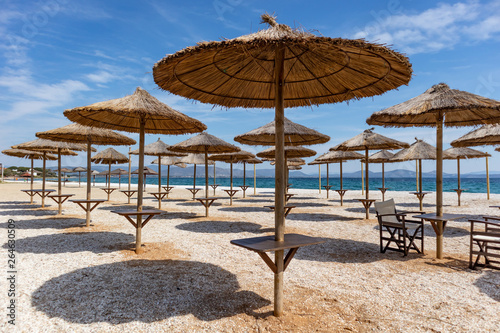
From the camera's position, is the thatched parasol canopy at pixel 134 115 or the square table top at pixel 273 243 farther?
the thatched parasol canopy at pixel 134 115

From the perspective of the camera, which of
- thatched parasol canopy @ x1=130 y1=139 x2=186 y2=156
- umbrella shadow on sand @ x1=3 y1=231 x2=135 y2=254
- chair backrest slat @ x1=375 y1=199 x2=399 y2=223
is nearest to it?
umbrella shadow on sand @ x1=3 y1=231 x2=135 y2=254

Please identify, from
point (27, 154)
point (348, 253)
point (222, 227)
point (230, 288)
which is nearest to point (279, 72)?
point (230, 288)

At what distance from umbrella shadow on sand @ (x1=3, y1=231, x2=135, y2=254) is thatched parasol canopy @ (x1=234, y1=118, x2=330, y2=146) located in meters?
4.20

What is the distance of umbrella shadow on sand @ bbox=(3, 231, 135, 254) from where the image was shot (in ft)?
16.1

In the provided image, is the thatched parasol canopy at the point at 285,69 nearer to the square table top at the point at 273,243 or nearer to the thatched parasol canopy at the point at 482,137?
the square table top at the point at 273,243

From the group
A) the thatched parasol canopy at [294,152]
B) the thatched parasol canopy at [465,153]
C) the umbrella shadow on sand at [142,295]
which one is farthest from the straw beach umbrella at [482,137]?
the umbrella shadow on sand at [142,295]

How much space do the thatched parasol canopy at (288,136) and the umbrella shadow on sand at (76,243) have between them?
4.20 m

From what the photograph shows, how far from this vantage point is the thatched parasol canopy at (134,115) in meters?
4.57

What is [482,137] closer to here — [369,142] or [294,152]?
[369,142]

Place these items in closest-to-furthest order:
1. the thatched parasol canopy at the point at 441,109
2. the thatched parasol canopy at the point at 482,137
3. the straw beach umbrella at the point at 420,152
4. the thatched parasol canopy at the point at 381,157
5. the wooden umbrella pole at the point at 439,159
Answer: the thatched parasol canopy at the point at 441,109
the wooden umbrella pole at the point at 439,159
the thatched parasol canopy at the point at 482,137
the straw beach umbrella at the point at 420,152
the thatched parasol canopy at the point at 381,157

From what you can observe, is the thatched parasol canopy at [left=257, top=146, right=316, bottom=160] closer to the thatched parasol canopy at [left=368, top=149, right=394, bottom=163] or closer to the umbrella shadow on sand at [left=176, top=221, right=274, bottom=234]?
the umbrella shadow on sand at [left=176, top=221, right=274, bottom=234]

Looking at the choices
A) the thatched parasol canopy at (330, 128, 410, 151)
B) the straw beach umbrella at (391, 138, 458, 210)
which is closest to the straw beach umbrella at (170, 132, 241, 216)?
the thatched parasol canopy at (330, 128, 410, 151)

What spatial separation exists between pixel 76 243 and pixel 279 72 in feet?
16.0

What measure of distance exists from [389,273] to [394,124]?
9.89 ft
